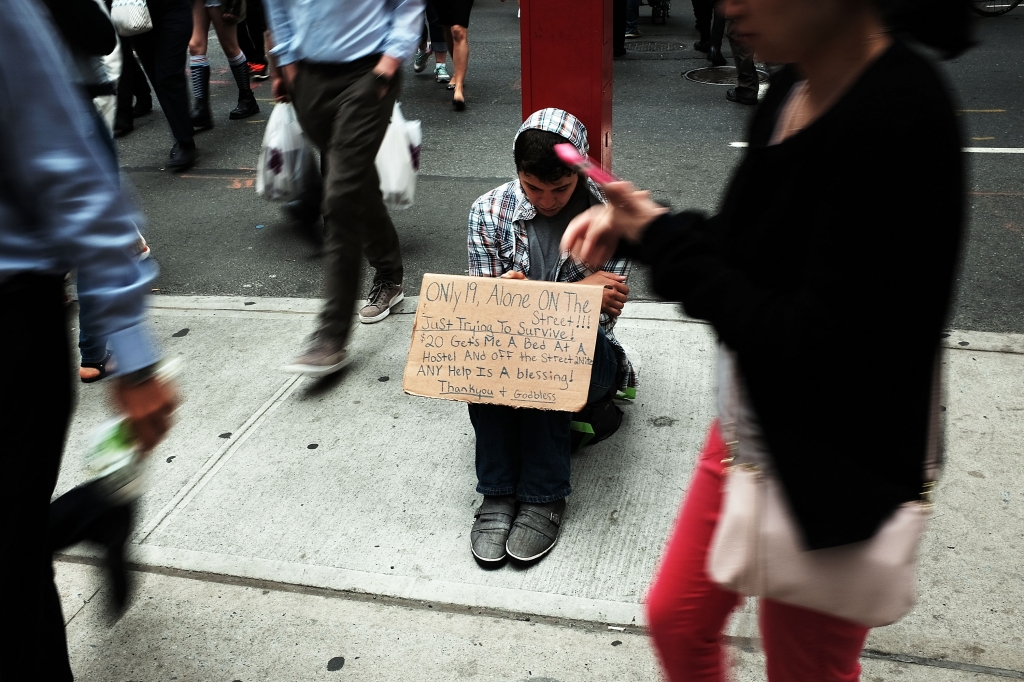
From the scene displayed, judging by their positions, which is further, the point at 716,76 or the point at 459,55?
the point at 716,76

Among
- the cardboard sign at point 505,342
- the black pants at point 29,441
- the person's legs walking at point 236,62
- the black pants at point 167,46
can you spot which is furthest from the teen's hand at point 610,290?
the person's legs walking at point 236,62

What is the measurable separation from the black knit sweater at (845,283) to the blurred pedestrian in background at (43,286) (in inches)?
36.9

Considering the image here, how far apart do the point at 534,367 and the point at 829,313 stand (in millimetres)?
1516

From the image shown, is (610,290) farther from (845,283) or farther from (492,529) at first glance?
(845,283)

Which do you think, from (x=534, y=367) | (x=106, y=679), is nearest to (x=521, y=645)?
(x=534, y=367)

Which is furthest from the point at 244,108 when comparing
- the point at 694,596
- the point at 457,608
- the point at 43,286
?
the point at 694,596

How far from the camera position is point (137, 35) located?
6.28m

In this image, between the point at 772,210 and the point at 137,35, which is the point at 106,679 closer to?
the point at 772,210

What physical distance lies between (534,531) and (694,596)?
45.4 inches

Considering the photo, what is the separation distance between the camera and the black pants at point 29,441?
1.51 metres

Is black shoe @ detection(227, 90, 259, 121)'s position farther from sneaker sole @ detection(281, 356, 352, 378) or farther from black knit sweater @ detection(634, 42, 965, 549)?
black knit sweater @ detection(634, 42, 965, 549)

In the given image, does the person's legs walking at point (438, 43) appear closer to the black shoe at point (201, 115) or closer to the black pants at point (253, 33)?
the black pants at point (253, 33)

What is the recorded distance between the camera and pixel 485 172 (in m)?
6.23

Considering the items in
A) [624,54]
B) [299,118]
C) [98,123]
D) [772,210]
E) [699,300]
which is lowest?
[624,54]
